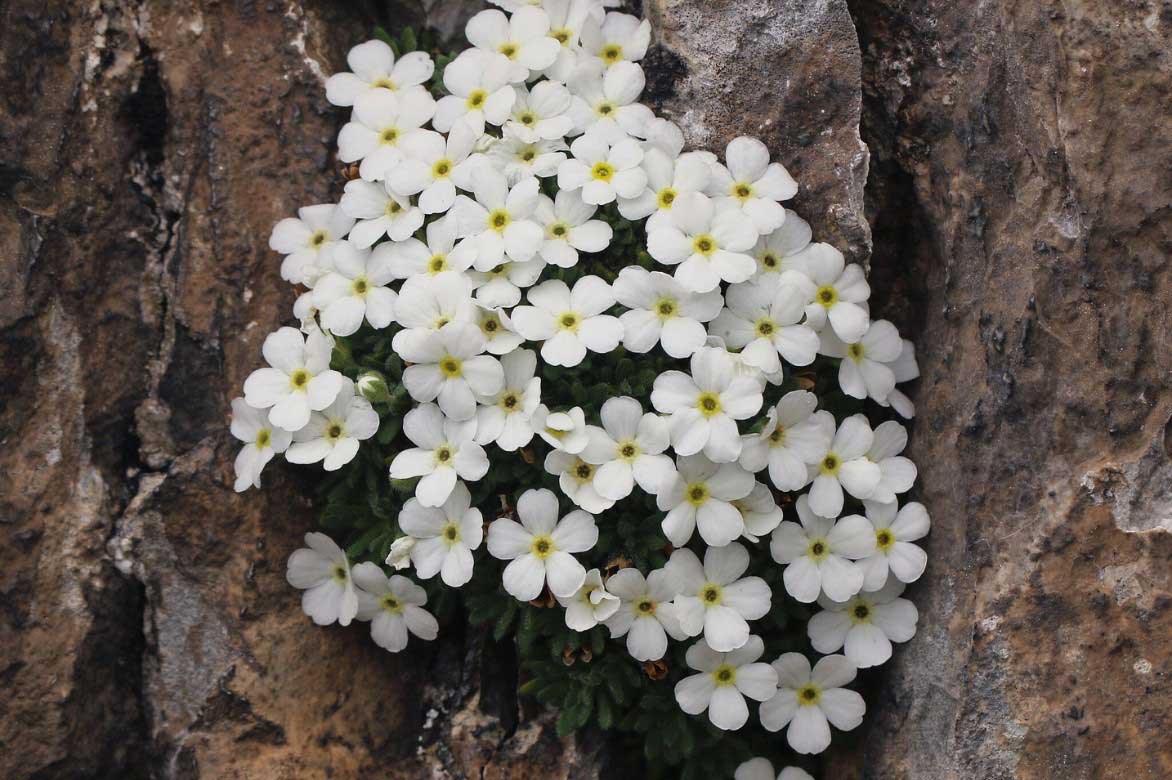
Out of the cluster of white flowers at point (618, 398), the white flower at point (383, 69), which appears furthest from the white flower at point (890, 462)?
the white flower at point (383, 69)

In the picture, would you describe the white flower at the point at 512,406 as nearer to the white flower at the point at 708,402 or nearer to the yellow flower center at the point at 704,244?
the white flower at the point at 708,402

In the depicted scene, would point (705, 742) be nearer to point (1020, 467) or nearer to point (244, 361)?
point (1020, 467)

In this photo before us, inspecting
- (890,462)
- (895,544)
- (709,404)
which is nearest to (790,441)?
(709,404)

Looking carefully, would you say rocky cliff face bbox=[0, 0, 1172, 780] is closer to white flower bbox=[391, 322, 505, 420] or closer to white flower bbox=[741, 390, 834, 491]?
white flower bbox=[741, 390, 834, 491]

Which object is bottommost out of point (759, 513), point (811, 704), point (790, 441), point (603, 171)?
point (811, 704)

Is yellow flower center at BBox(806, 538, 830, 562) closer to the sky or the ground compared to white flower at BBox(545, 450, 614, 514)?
closer to the ground

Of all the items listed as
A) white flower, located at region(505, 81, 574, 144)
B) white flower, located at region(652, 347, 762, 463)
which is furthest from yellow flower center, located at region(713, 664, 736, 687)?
white flower, located at region(505, 81, 574, 144)

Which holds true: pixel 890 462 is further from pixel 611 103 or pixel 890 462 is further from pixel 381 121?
pixel 381 121
